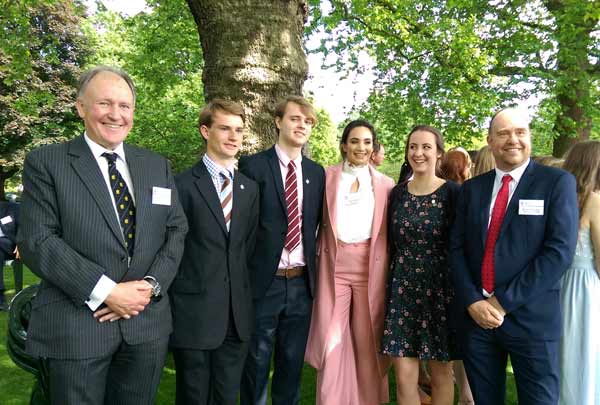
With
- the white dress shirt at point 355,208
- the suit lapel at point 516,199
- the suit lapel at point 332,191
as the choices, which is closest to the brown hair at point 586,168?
the suit lapel at point 516,199

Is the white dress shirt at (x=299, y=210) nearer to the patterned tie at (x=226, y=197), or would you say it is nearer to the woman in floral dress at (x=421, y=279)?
the patterned tie at (x=226, y=197)

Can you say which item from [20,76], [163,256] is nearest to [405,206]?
[163,256]

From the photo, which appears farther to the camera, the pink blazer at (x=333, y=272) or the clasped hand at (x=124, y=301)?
the pink blazer at (x=333, y=272)

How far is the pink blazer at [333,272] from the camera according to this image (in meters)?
3.45

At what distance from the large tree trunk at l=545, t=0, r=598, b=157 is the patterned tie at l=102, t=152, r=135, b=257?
948 centimetres

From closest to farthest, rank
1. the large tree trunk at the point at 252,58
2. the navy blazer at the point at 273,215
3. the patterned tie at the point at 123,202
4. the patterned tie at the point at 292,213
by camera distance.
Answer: the patterned tie at the point at 123,202
the navy blazer at the point at 273,215
the patterned tie at the point at 292,213
the large tree trunk at the point at 252,58

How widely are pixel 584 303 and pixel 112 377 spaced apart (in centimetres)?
298

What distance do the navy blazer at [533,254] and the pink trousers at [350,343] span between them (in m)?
0.83

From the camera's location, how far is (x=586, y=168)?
10.3 ft

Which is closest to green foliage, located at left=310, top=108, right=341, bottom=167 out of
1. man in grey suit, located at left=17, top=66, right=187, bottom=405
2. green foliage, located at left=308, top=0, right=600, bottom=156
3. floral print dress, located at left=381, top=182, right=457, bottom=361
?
green foliage, located at left=308, top=0, right=600, bottom=156

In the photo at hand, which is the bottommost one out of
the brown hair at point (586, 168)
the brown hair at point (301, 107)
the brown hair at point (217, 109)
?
the brown hair at point (586, 168)

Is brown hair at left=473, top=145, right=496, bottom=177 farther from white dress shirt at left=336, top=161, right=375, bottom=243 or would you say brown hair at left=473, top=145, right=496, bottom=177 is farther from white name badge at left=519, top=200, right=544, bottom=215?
white name badge at left=519, top=200, right=544, bottom=215

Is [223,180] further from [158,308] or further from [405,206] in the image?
[405,206]

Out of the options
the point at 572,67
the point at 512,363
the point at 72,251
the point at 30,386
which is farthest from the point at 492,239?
the point at 572,67
